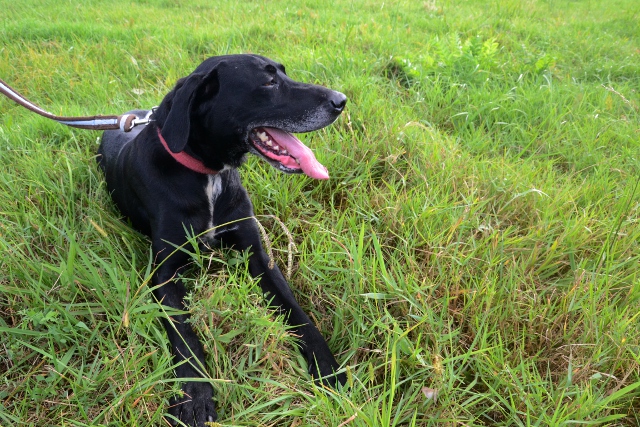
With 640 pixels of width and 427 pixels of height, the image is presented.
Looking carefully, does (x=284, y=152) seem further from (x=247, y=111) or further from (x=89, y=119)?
(x=89, y=119)

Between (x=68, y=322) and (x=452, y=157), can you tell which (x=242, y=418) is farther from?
(x=452, y=157)

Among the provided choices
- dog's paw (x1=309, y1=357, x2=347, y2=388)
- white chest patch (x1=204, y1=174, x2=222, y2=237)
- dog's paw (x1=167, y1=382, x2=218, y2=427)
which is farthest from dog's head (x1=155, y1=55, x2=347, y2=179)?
dog's paw (x1=167, y1=382, x2=218, y2=427)

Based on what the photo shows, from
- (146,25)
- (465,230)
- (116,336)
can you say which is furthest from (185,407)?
(146,25)

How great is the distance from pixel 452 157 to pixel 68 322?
2400 millimetres

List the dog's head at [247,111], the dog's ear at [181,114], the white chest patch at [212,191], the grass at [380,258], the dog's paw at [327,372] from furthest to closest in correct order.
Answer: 1. the white chest patch at [212,191]
2. the dog's head at [247,111]
3. the dog's ear at [181,114]
4. the dog's paw at [327,372]
5. the grass at [380,258]

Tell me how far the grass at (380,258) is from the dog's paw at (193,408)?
0.17 ft

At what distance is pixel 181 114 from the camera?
208cm

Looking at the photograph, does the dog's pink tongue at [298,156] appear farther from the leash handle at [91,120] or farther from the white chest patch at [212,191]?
the leash handle at [91,120]

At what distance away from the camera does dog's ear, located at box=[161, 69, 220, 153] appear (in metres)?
2.06

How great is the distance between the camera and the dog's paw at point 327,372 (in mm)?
1866

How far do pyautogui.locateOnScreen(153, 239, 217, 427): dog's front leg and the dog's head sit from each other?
22.2 inches

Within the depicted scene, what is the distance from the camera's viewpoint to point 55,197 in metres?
2.52

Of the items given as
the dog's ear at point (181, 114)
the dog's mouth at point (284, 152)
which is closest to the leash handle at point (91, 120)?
the dog's ear at point (181, 114)

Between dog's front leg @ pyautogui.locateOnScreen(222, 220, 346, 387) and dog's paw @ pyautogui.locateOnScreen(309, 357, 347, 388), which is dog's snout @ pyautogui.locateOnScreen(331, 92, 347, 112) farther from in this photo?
dog's paw @ pyautogui.locateOnScreen(309, 357, 347, 388)
